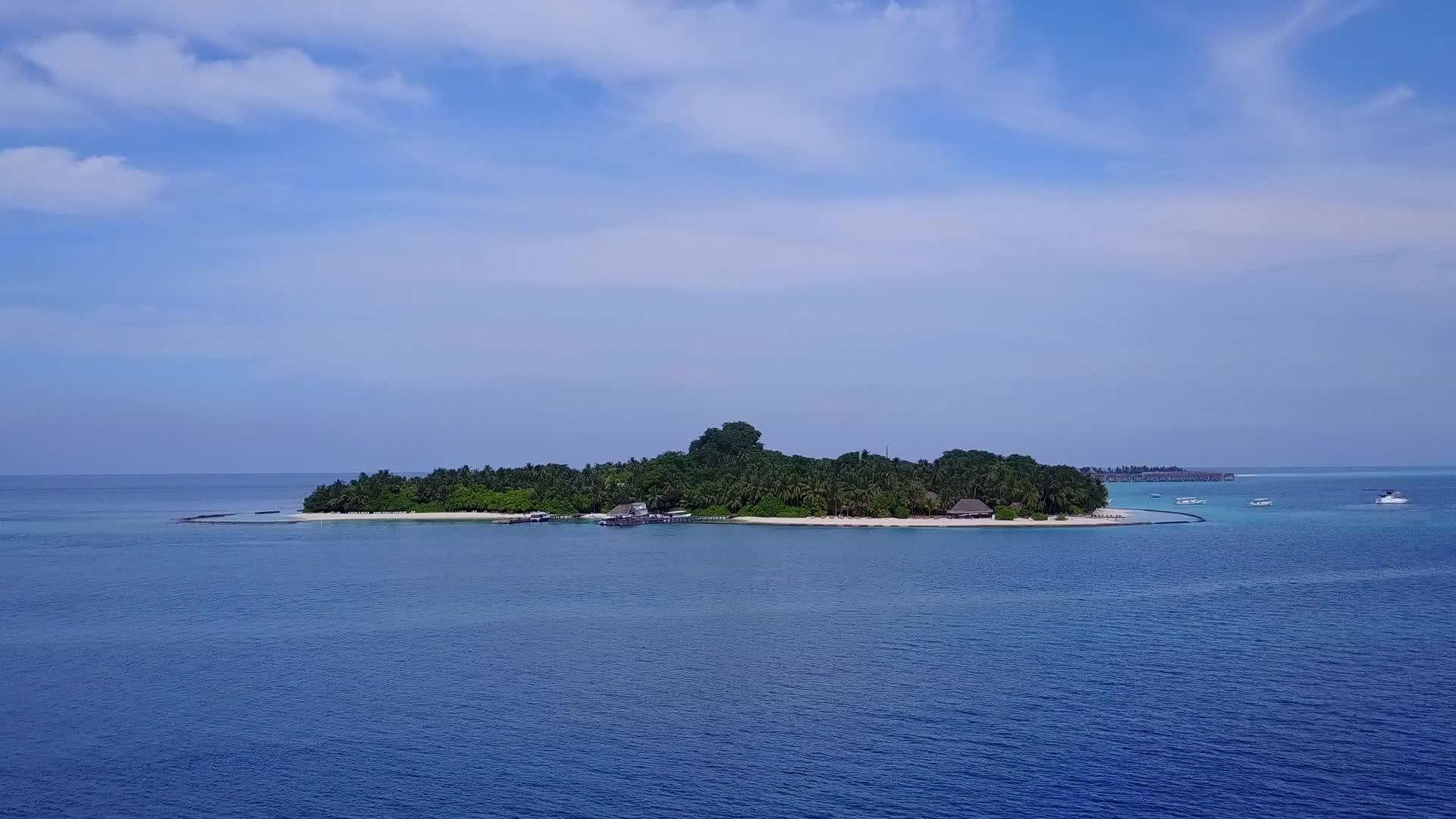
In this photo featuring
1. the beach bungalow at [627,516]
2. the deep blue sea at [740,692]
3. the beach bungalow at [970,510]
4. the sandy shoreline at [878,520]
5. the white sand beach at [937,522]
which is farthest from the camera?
the beach bungalow at [627,516]

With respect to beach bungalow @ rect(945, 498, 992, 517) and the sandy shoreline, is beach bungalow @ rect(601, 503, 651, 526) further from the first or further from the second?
beach bungalow @ rect(945, 498, 992, 517)

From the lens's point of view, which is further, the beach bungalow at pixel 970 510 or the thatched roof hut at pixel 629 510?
the thatched roof hut at pixel 629 510

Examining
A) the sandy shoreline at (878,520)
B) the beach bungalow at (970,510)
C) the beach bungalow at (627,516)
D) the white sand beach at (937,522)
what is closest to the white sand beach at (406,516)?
the sandy shoreline at (878,520)

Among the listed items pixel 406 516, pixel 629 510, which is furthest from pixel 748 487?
pixel 406 516

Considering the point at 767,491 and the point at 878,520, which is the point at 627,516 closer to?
the point at 767,491

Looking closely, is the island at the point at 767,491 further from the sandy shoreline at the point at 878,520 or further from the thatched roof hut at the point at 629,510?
the thatched roof hut at the point at 629,510

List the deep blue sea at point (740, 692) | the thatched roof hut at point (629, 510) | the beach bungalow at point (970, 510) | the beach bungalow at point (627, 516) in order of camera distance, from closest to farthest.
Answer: the deep blue sea at point (740, 692) → the beach bungalow at point (970, 510) → the beach bungalow at point (627, 516) → the thatched roof hut at point (629, 510)

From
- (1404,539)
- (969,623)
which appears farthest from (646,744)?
(1404,539)
